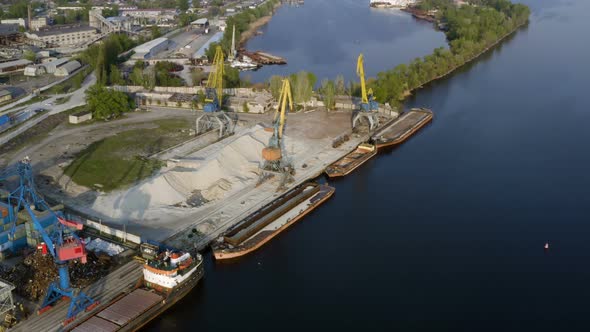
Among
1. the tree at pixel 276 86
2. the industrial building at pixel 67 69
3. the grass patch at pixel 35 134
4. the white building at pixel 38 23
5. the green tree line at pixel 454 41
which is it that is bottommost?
the white building at pixel 38 23

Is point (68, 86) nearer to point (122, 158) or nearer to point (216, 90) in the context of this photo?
point (216, 90)

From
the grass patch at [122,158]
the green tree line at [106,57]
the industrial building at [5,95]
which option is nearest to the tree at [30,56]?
the green tree line at [106,57]

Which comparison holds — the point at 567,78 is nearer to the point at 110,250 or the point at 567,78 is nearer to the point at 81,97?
the point at 81,97

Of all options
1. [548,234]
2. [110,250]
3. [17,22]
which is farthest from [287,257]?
[17,22]

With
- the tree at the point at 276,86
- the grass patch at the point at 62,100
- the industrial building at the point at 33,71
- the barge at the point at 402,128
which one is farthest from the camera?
the industrial building at the point at 33,71

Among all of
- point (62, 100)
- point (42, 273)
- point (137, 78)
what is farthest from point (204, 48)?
point (42, 273)

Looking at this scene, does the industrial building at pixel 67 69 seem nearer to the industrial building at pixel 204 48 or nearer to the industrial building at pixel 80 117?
the industrial building at pixel 204 48
